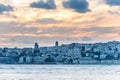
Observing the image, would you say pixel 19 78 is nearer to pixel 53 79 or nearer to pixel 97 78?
pixel 53 79

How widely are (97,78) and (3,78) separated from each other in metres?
17.6

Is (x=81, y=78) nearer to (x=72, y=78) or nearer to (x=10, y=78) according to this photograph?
(x=72, y=78)

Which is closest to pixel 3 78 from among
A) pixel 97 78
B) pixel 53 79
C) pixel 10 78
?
pixel 10 78

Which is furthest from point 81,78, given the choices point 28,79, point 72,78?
point 28,79

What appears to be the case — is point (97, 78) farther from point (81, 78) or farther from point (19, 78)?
point (19, 78)

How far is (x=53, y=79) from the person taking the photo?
386 feet

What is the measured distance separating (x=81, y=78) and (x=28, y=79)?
10.2 metres

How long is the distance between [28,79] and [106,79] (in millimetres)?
14385

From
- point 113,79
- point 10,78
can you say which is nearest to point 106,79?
point 113,79

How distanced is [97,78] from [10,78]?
644 inches

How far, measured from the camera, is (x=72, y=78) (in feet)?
397

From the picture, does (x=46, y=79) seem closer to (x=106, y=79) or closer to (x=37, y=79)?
(x=37, y=79)

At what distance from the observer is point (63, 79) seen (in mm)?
118375

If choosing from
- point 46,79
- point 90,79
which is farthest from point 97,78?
point 46,79
